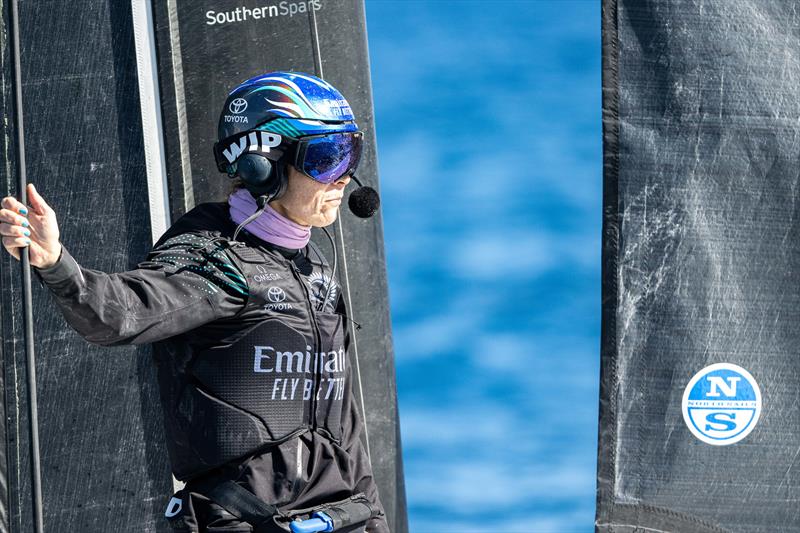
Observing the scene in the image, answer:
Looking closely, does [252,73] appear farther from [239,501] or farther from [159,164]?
[239,501]

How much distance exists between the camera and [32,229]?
60.8 inches

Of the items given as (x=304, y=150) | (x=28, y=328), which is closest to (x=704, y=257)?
(x=304, y=150)

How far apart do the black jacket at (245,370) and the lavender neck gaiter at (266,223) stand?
0.01m

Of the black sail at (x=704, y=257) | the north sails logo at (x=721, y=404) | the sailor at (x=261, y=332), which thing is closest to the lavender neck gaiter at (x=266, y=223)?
the sailor at (x=261, y=332)

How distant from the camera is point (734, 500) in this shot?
256 cm

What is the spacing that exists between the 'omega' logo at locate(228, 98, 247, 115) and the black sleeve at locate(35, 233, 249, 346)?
22 centimetres

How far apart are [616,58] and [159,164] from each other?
35.9 inches

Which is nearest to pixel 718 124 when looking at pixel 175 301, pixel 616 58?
pixel 616 58

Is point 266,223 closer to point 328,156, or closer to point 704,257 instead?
point 328,156

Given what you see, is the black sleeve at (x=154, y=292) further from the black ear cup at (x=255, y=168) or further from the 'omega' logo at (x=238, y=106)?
the 'omega' logo at (x=238, y=106)

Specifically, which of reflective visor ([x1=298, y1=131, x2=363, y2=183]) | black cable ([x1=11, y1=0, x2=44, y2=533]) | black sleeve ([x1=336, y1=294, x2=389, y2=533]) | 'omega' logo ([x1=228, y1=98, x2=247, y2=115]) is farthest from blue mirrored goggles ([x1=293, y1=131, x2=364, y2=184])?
black cable ([x1=11, y1=0, x2=44, y2=533])

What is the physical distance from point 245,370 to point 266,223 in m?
0.23

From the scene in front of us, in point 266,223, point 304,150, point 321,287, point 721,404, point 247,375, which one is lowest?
point 721,404

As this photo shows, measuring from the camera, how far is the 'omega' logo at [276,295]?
1.89 m
